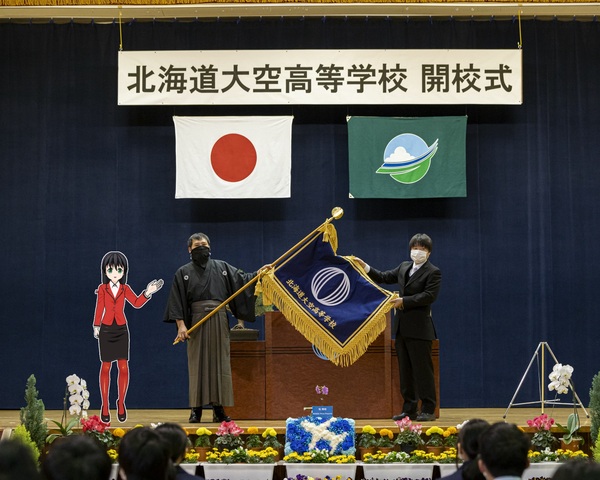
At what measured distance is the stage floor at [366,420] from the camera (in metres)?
7.50

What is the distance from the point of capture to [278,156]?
9992 millimetres

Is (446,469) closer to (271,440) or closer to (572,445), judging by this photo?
(572,445)

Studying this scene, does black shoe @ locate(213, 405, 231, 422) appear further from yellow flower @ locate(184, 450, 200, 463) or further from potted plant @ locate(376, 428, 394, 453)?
potted plant @ locate(376, 428, 394, 453)

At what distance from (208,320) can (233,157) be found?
266 cm

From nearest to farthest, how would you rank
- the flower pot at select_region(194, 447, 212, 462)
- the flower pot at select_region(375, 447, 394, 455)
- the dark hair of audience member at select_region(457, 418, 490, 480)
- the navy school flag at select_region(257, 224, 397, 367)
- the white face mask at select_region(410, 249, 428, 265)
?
the dark hair of audience member at select_region(457, 418, 490, 480) → the flower pot at select_region(194, 447, 212, 462) → the flower pot at select_region(375, 447, 394, 455) → the navy school flag at select_region(257, 224, 397, 367) → the white face mask at select_region(410, 249, 428, 265)

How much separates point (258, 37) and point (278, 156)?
1.28m

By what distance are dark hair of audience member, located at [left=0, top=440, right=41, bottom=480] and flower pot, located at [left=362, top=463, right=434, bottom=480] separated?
3.77 metres

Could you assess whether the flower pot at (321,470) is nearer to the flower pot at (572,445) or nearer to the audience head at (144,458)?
the flower pot at (572,445)

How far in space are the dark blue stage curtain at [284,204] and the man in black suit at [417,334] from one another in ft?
7.27

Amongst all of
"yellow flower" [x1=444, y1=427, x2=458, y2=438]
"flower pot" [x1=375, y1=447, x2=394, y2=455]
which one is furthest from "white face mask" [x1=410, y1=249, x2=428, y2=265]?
"flower pot" [x1=375, y1=447, x2=394, y2=455]

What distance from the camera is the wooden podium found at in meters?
7.96

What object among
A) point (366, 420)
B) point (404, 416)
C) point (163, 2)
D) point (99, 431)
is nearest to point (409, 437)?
point (404, 416)

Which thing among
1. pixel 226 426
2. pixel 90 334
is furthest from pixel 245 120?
pixel 226 426

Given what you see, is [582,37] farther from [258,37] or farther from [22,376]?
[22,376]
